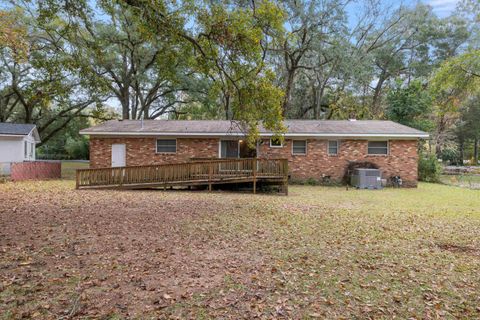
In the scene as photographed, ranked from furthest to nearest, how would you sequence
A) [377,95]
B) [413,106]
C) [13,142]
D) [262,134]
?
[377,95], [413,106], [13,142], [262,134]

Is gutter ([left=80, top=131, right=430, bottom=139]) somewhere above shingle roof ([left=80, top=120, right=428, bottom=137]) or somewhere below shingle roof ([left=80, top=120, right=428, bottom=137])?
below

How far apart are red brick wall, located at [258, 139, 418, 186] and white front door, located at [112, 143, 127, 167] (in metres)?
7.48

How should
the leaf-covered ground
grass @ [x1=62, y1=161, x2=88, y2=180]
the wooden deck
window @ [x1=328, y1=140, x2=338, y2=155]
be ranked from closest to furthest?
the leaf-covered ground → the wooden deck → window @ [x1=328, y1=140, x2=338, y2=155] → grass @ [x1=62, y1=161, x2=88, y2=180]

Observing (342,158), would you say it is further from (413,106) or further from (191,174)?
(413,106)

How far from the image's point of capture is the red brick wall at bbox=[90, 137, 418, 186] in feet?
53.7

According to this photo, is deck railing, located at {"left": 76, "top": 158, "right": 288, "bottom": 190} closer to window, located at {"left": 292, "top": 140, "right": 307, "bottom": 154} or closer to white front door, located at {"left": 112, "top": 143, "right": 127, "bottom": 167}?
white front door, located at {"left": 112, "top": 143, "right": 127, "bottom": 167}

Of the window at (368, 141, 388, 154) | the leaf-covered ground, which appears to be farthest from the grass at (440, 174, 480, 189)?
the leaf-covered ground

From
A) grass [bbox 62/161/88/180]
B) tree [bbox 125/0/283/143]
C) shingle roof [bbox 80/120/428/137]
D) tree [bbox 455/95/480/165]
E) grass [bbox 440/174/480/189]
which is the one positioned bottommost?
grass [bbox 440/174/480/189]

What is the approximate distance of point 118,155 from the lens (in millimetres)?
16828

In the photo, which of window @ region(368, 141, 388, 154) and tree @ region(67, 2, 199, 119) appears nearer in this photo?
window @ region(368, 141, 388, 154)

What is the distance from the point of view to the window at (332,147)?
16.7 meters

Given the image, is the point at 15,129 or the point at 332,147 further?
the point at 15,129

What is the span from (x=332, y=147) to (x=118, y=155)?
11.7 m

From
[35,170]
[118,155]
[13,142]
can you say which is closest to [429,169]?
[118,155]
